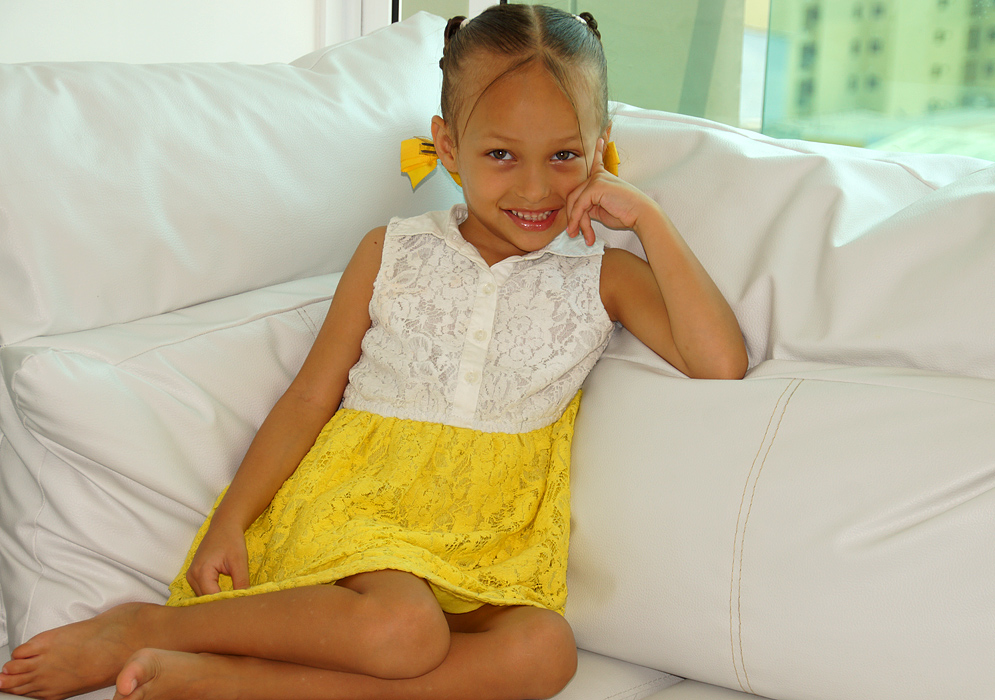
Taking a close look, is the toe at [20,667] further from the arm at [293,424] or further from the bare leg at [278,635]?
the arm at [293,424]

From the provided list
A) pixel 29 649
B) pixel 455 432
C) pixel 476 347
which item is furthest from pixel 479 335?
pixel 29 649

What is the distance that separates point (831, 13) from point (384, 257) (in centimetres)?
114

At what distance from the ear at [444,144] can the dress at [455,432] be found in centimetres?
7

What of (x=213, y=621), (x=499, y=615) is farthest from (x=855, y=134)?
(x=213, y=621)

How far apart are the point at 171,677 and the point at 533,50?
0.79 m

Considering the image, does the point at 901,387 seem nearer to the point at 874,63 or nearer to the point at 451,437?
the point at 451,437

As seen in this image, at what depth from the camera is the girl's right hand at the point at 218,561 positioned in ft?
3.02

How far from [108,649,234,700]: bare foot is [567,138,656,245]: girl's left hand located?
0.64 m

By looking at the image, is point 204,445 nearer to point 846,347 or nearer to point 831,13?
point 846,347

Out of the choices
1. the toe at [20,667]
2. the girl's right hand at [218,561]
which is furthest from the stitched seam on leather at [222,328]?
the toe at [20,667]

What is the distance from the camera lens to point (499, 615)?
2.97 ft

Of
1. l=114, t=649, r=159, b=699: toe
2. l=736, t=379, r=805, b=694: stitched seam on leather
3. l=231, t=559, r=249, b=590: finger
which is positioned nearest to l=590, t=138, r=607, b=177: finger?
l=736, t=379, r=805, b=694: stitched seam on leather

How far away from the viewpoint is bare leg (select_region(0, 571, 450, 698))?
0.80 m

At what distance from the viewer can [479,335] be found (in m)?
1.08
